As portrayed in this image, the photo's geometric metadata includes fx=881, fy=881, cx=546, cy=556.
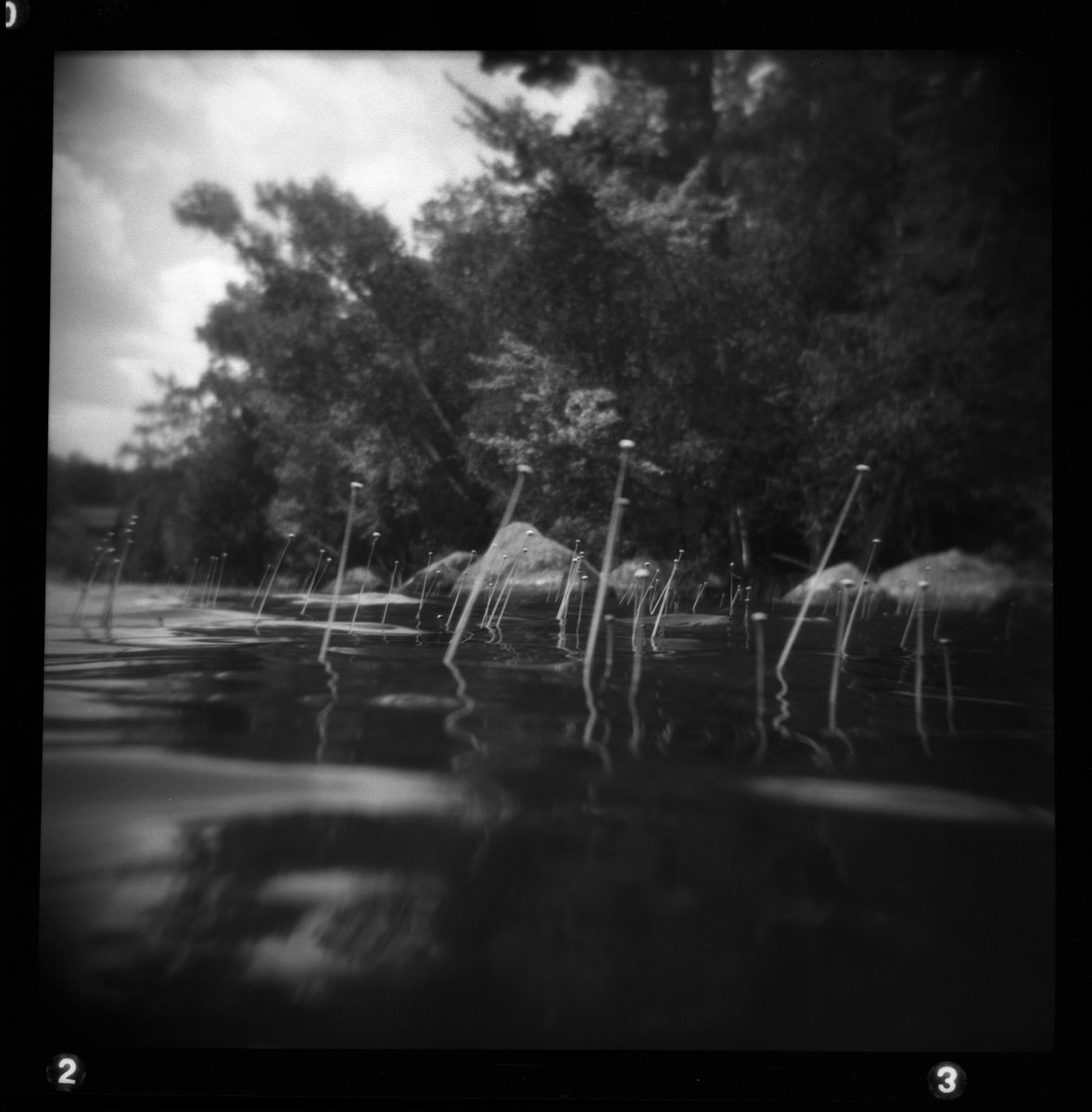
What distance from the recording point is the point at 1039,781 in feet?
4.43

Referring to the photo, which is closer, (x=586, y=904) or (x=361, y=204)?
(x=586, y=904)

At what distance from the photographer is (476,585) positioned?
1.39m

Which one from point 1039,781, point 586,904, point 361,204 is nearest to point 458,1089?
point 586,904

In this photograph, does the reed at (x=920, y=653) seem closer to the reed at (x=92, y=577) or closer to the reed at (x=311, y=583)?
the reed at (x=311, y=583)

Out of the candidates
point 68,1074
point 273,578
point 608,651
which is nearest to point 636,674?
point 608,651

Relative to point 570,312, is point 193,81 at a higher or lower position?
higher

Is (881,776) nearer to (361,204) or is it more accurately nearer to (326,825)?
(326,825)

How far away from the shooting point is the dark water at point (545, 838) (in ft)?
4.19

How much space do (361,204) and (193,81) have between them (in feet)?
1.06

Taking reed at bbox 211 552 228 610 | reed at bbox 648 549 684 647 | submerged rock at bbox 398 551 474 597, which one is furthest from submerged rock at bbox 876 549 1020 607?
reed at bbox 211 552 228 610

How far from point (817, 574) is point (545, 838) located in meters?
0.58

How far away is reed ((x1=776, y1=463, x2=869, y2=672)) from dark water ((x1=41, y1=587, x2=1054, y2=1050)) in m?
0.02

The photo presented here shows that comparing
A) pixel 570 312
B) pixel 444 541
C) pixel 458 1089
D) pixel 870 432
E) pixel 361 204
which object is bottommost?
pixel 458 1089

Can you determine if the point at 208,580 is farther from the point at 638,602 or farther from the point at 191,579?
the point at 638,602
